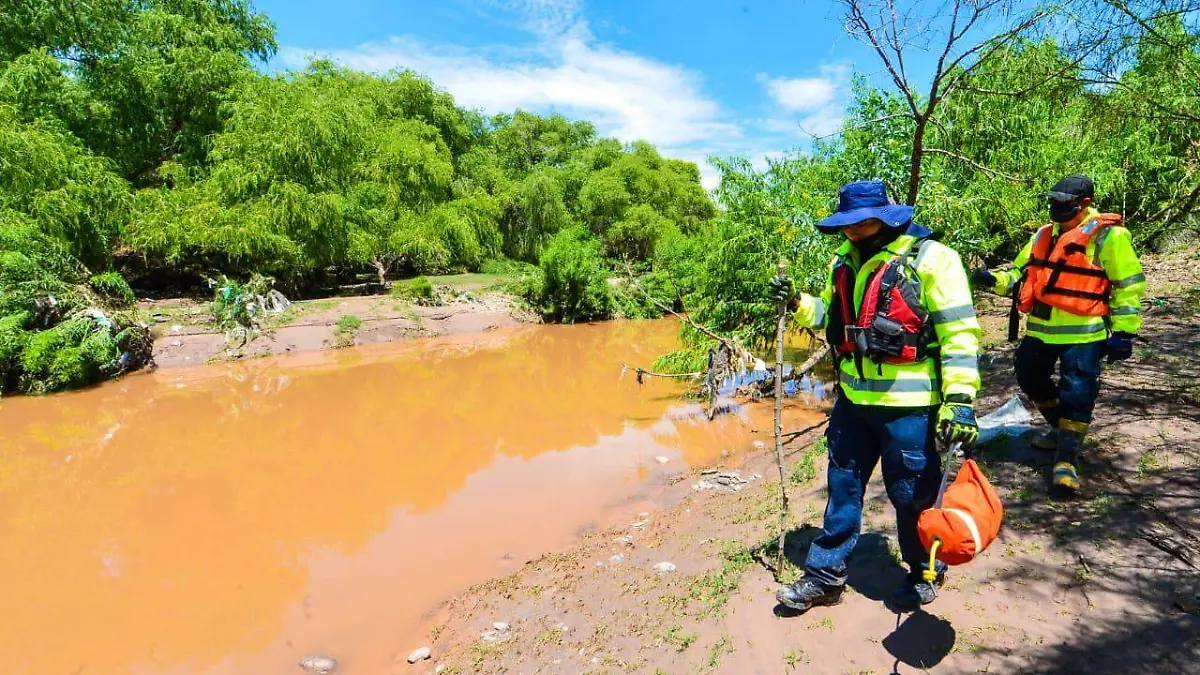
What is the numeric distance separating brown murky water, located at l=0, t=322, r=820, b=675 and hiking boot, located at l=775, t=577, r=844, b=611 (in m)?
2.70

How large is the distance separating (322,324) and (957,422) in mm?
16313

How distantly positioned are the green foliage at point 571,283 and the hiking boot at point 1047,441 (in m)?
15.8

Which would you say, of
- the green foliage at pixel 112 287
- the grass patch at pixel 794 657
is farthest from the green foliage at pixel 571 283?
the grass patch at pixel 794 657

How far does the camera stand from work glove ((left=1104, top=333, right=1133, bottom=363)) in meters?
3.18

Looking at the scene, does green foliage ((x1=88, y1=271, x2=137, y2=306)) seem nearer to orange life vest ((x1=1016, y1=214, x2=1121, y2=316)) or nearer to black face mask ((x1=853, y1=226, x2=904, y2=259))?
black face mask ((x1=853, y1=226, x2=904, y2=259))

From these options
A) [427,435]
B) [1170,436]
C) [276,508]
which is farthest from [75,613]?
[1170,436]

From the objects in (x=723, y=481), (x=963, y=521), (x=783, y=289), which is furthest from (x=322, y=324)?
(x=963, y=521)

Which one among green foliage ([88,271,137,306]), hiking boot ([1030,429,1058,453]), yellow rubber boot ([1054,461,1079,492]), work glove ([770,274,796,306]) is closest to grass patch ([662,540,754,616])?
work glove ([770,274,796,306])

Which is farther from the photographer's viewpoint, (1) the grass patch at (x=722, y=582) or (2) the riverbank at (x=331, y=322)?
(2) the riverbank at (x=331, y=322)

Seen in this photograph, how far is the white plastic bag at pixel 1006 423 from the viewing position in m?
4.24

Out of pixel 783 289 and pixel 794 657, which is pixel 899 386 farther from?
pixel 794 657

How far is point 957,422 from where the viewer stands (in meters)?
2.33

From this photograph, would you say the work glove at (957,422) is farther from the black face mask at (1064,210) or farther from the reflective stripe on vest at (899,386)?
the black face mask at (1064,210)

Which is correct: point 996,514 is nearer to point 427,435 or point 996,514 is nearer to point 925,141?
point 925,141
